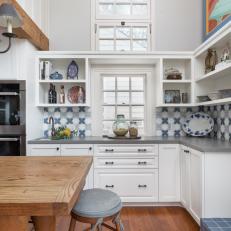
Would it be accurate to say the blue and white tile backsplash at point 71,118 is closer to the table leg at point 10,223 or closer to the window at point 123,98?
the window at point 123,98

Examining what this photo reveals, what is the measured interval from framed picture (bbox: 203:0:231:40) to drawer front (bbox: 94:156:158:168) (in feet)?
5.68

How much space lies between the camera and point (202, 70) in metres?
3.07

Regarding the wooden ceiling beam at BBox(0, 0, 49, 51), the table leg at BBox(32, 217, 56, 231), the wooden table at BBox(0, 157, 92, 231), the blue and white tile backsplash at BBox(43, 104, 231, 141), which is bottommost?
the table leg at BBox(32, 217, 56, 231)

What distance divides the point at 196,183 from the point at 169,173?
0.57 metres

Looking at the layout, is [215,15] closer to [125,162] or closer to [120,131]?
[120,131]

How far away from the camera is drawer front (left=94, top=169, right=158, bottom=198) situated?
2826 millimetres

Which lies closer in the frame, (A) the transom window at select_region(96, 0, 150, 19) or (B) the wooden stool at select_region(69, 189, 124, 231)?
(B) the wooden stool at select_region(69, 189, 124, 231)

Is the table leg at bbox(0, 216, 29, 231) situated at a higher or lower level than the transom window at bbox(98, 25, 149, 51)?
lower

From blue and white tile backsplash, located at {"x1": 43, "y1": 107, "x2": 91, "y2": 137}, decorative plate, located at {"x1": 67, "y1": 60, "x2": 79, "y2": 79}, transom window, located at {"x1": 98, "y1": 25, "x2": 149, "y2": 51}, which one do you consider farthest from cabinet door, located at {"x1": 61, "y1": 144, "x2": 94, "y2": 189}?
transom window, located at {"x1": 98, "y1": 25, "x2": 149, "y2": 51}

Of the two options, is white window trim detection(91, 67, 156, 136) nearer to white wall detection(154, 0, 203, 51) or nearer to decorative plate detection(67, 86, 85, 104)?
decorative plate detection(67, 86, 85, 104)

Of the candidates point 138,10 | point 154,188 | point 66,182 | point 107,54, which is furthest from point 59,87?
point 66,182

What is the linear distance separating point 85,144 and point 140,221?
1.07 m

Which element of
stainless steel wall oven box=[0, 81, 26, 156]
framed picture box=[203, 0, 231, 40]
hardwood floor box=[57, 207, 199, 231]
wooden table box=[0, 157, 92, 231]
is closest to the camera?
wooden table box=[0, 157, 92, 231]

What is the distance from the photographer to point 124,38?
345cm
